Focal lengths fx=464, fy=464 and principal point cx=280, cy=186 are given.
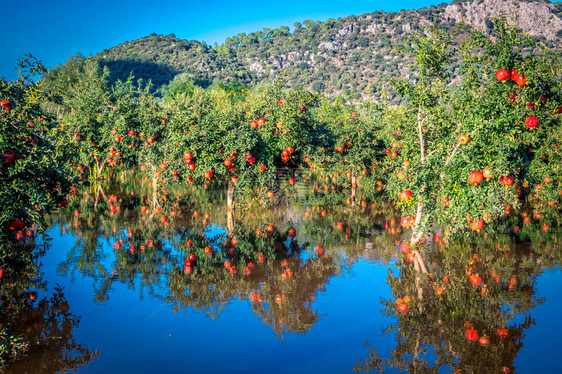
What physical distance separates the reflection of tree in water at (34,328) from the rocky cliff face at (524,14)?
346 feet

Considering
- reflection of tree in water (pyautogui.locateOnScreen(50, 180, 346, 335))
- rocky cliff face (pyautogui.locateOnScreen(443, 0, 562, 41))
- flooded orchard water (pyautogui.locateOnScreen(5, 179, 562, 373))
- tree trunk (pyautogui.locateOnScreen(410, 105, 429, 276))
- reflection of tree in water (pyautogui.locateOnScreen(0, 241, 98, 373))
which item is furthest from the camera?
rocky cliff face (pyautogui.locateOnScreen(443, 0, 562, 41))

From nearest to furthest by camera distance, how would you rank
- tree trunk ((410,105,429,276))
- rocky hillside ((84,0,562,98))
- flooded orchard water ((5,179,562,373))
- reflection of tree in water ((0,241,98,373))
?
reflection of tree in water ((0,241,98,373)), flooded orchard water ((5,179,562,373)), tree trunk ((410,105,429,276)), rocky hillside ((84,0,562,98))

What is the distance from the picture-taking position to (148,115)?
25.5 m

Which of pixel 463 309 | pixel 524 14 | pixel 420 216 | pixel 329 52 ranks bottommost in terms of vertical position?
pixel 463 309

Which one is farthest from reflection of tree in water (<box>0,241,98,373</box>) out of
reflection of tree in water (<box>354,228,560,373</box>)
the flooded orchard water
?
reflection of tree in water (<box>354,228,560,373</box>)

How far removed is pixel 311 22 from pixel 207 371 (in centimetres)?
18087

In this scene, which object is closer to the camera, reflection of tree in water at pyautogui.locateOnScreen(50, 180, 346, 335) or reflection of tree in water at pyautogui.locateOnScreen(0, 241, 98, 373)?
reflection of tree in water at pyautogui.locateOnScreen(0, 241, 98, 373)

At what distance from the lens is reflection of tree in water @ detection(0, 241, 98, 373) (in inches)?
338

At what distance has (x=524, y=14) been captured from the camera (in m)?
118

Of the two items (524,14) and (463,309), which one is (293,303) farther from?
(524,14)

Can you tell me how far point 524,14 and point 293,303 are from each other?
5191 inches

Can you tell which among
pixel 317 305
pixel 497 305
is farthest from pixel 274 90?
pixel 497 305

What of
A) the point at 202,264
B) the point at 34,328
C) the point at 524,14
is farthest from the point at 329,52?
the point at 34,328

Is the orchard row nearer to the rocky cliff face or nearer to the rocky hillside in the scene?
the rocky hillside
